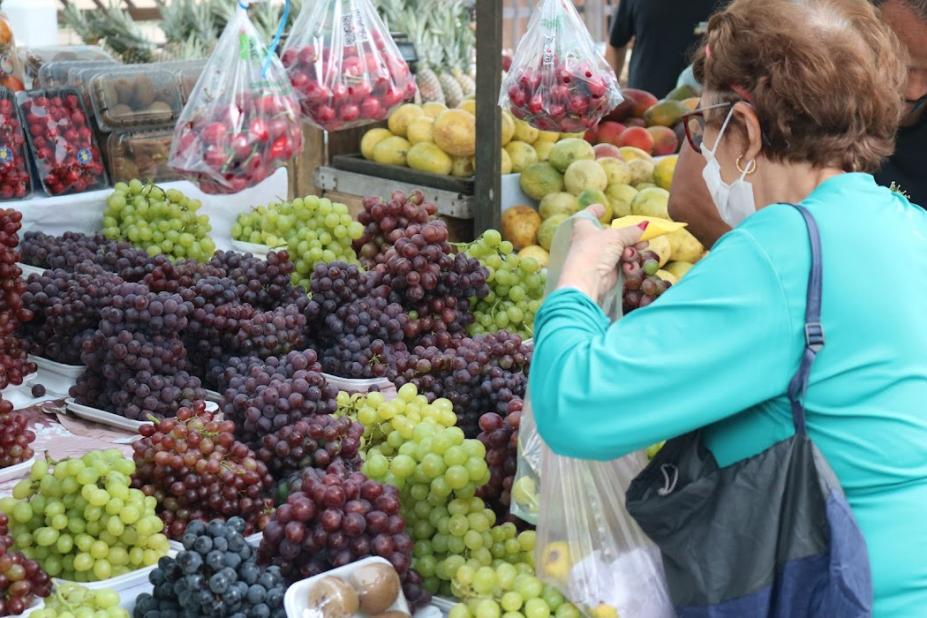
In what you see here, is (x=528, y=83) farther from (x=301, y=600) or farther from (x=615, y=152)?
(x=301, y=600)

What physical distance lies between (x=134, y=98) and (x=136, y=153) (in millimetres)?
177

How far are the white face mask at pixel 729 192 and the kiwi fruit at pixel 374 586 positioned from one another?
2.43ft

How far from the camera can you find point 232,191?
2.32m

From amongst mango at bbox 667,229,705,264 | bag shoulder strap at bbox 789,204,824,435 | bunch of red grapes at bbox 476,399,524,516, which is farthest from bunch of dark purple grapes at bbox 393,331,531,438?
mango at bbox 667,229,705,264

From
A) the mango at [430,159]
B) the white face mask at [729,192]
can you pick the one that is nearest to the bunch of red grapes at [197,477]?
the white face mask at [729,192]

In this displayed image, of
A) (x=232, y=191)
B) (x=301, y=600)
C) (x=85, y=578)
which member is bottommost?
(x=85, y=578)

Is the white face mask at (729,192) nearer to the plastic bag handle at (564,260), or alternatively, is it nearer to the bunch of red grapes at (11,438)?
the plastic bag handle at (564,260)

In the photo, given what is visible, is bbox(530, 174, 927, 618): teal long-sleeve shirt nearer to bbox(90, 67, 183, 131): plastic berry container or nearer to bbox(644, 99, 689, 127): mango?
bbox(90, 67, 183, 131): plastic berry container

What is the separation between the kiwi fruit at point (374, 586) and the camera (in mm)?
1546

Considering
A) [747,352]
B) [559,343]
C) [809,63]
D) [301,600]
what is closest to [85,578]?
[301,600]

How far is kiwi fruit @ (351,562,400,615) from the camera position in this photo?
5.07 ft

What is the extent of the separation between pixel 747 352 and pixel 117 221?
2447mm

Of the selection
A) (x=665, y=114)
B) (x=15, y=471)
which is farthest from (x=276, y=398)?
(x=665, y=114)

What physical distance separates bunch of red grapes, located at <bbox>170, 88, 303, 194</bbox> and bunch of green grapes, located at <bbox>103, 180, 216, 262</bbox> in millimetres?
874
